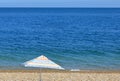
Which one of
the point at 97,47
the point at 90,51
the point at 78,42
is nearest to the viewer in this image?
the point at 90,51

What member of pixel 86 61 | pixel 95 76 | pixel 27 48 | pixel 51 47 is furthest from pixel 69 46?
pixel 95 76

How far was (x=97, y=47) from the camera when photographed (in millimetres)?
42281

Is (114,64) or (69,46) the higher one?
(114,64)

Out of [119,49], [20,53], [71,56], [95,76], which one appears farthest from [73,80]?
[119,49]

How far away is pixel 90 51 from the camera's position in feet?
128

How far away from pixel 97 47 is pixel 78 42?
577cm

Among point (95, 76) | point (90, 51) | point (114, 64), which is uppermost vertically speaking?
point (95, 76)

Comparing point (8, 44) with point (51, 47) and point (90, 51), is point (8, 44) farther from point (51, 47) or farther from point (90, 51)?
point (90, 51)

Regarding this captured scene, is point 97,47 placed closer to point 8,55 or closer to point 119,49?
point 119,49

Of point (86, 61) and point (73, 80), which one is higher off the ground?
point (73, 80)

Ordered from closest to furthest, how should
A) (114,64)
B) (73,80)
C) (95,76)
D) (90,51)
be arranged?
1. (73,80)
2. (95,76)
3. (114,64)
4. (90,51)

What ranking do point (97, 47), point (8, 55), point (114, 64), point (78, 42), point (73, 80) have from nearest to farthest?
point (73, 80), point (114, 64), point (8, 55), point (97, 47), point (78, 42)

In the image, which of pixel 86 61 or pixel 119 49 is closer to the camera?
pixel 86 61

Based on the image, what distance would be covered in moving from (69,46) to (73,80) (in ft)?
69.2
